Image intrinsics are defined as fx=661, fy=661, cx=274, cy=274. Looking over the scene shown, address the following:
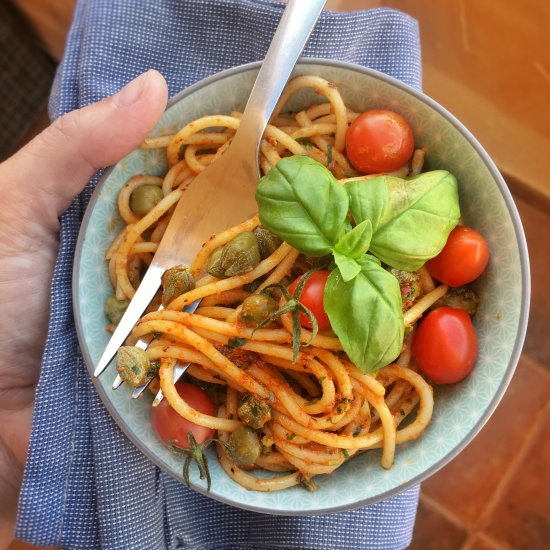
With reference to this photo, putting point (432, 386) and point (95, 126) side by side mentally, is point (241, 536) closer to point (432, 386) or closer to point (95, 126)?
point (432, 386)

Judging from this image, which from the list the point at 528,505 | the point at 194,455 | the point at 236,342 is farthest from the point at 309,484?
the point at 528,505

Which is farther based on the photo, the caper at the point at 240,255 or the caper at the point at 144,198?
the caper at the point at 144,198

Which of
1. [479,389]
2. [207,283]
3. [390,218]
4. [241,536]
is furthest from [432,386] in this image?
[241,536]

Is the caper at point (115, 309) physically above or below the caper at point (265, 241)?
below

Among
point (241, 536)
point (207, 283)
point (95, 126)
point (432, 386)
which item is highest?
point (95, 126)

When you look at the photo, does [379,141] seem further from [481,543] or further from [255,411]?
[481,543]

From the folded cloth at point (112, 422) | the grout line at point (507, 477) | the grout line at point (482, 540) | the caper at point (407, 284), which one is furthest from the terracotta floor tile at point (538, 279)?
the caper at point (407, 284)

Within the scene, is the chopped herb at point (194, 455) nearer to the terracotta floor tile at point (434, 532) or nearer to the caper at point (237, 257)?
the caper at point (237, 257)
